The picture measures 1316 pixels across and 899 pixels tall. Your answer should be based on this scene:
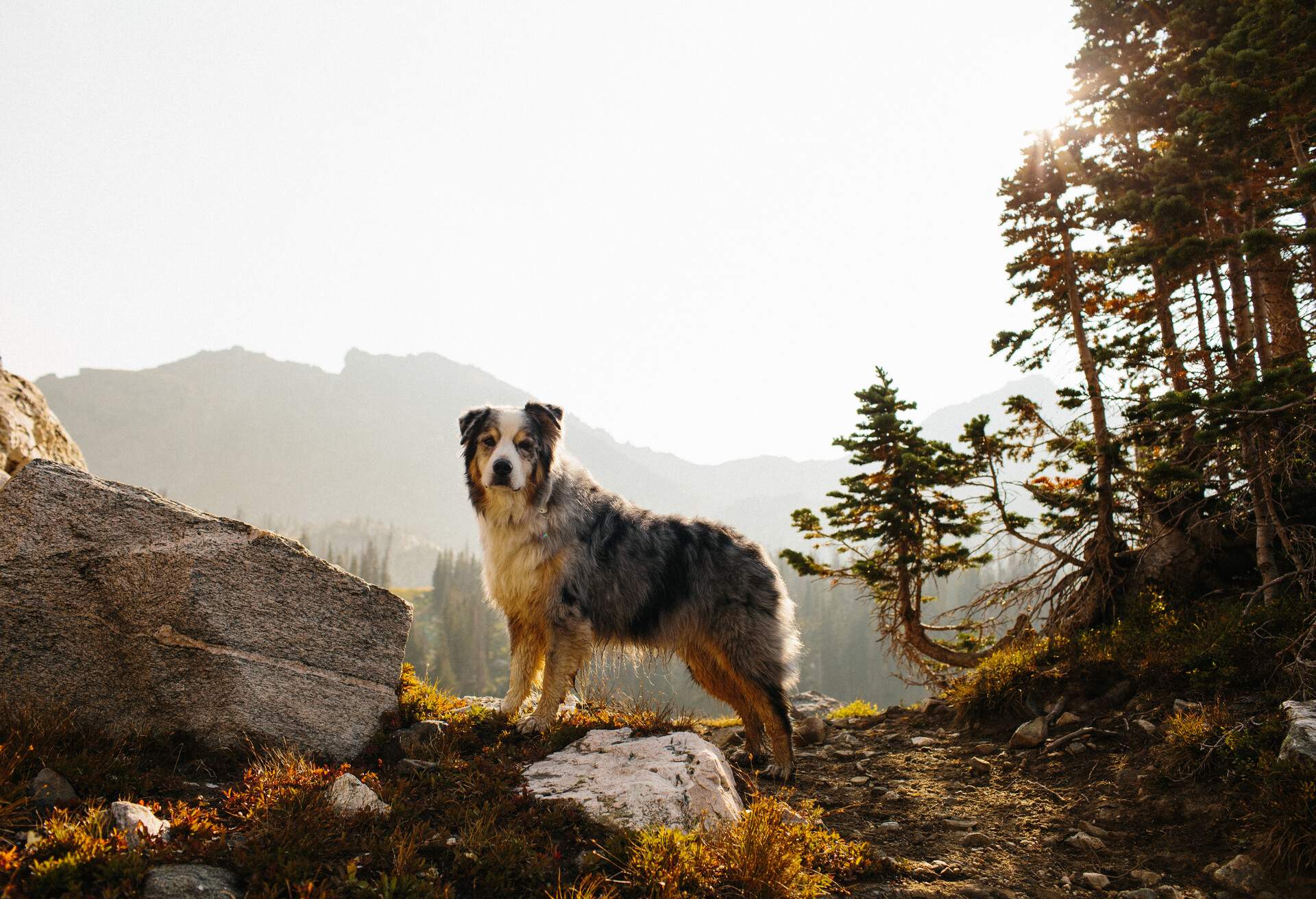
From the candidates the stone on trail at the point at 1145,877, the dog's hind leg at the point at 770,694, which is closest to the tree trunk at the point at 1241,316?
the stone on trail at the point at 1145,877

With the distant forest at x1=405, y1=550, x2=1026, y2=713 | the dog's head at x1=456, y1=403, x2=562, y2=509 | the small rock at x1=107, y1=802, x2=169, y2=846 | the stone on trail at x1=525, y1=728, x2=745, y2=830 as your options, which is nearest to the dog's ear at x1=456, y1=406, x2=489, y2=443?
the dog's head at x1=456, y1=403, x2=562, y2=509

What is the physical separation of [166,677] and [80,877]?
227cm

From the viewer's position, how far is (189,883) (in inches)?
147

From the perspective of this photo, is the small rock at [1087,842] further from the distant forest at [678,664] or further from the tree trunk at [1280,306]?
the distant forest at [678,664]

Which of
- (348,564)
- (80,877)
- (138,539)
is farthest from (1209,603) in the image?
(348,564)

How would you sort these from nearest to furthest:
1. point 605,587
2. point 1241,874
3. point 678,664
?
point 1241,874, point 605,587, point 678,664

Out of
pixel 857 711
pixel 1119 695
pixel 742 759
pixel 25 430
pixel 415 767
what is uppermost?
pixel 25 430

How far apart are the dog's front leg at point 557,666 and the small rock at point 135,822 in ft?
9.94

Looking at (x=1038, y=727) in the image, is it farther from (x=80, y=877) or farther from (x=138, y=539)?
(x=138, y=539)

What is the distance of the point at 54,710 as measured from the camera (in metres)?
5.26

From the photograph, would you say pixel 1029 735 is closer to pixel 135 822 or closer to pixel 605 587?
pixel 605 587

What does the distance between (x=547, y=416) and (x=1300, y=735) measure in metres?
7.02

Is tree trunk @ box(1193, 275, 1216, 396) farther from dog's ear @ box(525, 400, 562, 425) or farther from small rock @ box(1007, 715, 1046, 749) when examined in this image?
dog's ear @ box(525, 400, 562, 425)

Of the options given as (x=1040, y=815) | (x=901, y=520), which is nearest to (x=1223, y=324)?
(x=901, y=520)
